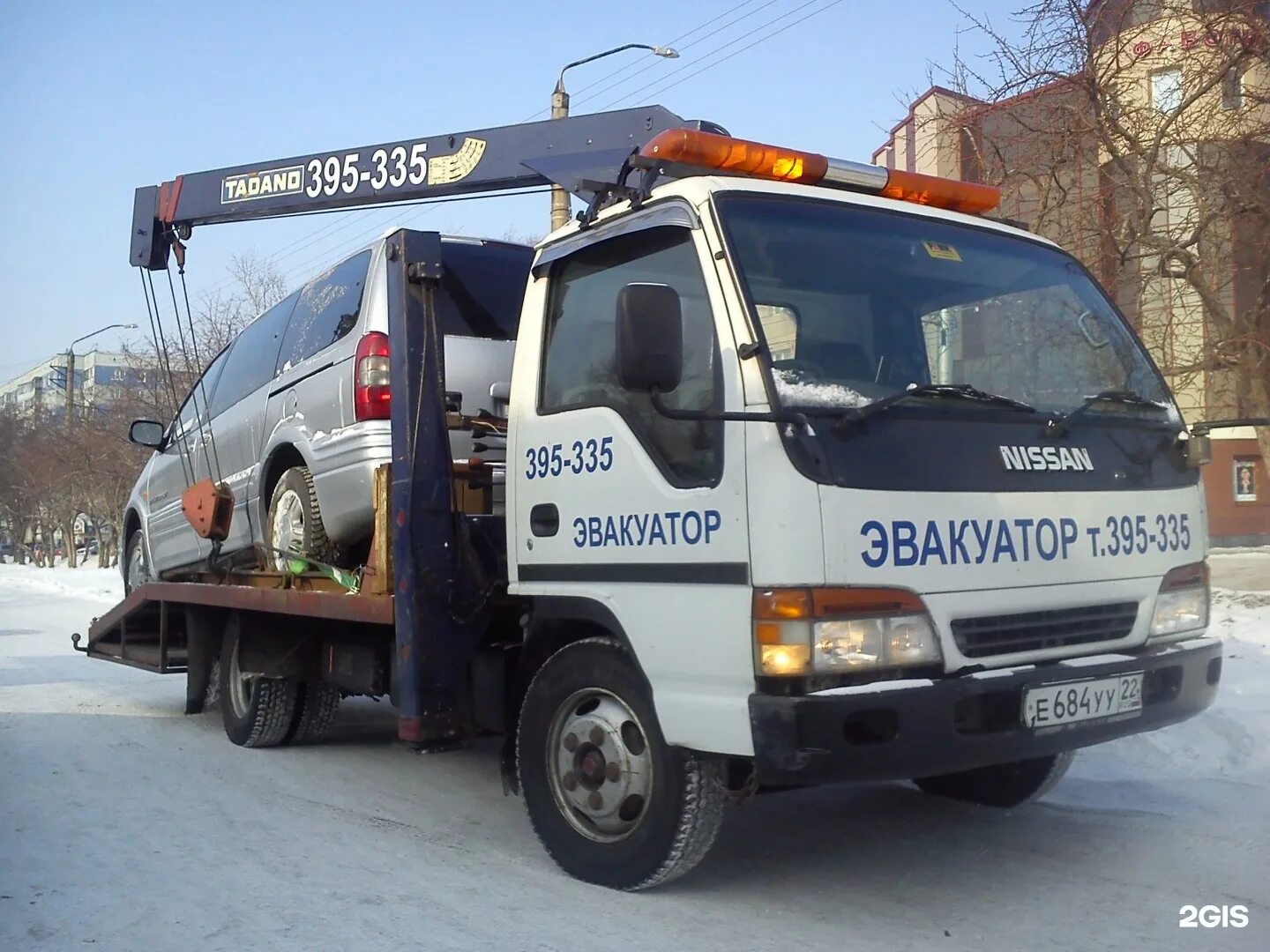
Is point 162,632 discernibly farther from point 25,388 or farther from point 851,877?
point 25,388

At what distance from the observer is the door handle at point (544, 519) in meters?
4.11

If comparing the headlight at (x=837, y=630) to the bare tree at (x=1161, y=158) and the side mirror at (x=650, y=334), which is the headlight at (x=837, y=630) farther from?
the bare tree at (x=1161, y=158)

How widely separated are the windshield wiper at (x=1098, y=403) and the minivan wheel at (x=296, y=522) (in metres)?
3.38

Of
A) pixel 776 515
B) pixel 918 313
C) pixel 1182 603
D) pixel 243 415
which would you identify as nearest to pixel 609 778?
pixel 776 515

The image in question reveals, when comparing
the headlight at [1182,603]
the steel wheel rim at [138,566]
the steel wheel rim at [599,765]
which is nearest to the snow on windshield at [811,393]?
the steel wheel rim at [599,765]

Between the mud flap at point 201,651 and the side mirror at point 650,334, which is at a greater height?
the side mirror at point 650,334

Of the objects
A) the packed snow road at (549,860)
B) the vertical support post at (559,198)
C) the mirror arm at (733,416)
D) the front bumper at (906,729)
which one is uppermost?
the vertical support post at (559,198)

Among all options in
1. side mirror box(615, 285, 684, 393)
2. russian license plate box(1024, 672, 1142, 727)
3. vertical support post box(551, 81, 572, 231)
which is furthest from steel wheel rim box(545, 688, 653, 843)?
vertical support post box(551, 81, 572, 231)

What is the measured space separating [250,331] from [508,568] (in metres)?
3.72

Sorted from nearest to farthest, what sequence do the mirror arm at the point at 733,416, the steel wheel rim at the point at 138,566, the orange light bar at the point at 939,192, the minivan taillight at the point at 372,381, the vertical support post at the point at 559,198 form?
the mirror arm at the point at 733,416 → the orange light bar at the point at 939,192 → the minivan taillight at the point at 372,381 → the steel wheel rim at the point at 138,566 → the vertical support post at the point at 559,198

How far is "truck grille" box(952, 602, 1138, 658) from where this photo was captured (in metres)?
3.51

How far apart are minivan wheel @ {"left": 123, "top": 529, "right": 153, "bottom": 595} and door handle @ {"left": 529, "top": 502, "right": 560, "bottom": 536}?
5.67 m

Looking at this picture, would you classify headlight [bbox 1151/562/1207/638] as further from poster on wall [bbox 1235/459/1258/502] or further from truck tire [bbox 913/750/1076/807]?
poster on wall [bbox 1235/459/1258/502]

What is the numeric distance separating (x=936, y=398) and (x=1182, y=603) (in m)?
1.22
